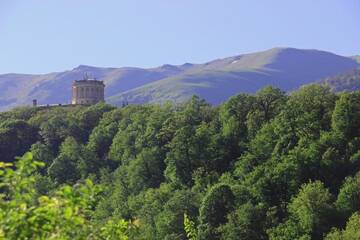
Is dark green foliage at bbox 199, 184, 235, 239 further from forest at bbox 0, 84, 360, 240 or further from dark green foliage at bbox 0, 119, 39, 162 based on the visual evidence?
dark green foliage at bbox 0, 119, 39, 162

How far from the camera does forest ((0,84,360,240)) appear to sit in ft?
242

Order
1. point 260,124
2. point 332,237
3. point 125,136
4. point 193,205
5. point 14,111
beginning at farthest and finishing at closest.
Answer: point 14,111, point 125,136, point 260,124, point 193,205, point 332,237

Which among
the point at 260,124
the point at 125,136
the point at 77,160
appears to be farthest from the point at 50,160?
the point at 260,124

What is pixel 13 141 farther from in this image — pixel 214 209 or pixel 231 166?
pixel 214 209

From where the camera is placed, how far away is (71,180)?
118 m

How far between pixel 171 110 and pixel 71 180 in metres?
20.3

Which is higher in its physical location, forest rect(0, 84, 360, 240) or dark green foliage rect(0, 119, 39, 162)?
forest rect(0, 84, 360, 240)

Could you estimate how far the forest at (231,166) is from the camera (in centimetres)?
7369

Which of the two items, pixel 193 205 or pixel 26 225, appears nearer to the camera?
pixel 26 225

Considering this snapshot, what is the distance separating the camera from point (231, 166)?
9562 cm

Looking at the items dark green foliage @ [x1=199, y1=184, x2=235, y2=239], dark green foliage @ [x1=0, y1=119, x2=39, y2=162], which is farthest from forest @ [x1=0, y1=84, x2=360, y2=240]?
dark green foliage @ [x1=0, y1=119, x2=39, y2=162]

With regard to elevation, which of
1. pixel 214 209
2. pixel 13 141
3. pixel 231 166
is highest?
pixel 231 166

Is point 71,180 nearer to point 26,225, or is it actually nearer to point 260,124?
point 260,124

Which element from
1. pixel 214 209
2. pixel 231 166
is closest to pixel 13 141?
pixel 231 166
